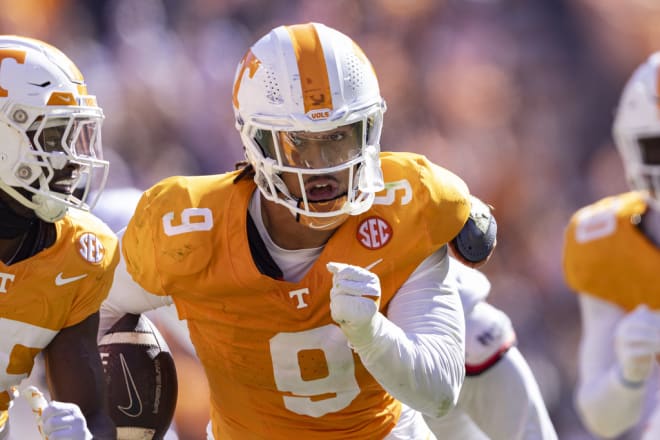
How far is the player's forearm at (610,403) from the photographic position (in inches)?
140

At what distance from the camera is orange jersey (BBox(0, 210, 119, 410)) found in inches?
122

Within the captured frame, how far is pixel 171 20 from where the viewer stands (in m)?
6.60

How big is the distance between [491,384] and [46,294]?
5.17 feet

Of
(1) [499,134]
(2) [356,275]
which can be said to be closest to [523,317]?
(1) [499,134]

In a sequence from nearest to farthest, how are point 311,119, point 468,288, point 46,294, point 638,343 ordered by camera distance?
point 311,119 → point 46,294 → point 638,343 → point 468,288

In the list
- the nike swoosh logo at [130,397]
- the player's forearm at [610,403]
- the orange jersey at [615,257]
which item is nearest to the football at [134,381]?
the nike swoosh logo at [130,397]

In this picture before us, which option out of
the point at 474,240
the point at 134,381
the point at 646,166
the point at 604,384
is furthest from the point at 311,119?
the point at 604,384

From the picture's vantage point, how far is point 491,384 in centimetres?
400

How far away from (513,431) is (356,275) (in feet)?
5.08


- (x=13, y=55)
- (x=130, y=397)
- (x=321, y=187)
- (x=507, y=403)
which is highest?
(x=13, y=55)

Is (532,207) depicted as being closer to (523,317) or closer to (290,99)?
(523,317)

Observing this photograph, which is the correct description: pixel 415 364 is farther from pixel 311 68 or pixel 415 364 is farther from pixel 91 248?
pixel 91 248

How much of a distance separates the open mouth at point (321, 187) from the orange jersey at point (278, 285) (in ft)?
0.52

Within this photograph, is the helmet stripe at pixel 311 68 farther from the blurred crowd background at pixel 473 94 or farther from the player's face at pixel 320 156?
the blurred crowd background at pixel 473 94
